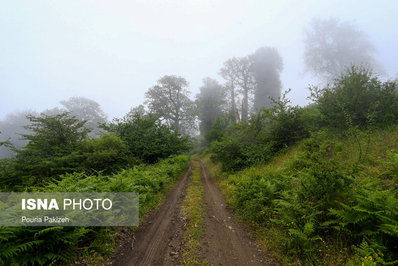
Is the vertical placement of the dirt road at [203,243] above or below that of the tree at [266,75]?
below

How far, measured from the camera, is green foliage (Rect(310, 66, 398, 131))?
755 cm

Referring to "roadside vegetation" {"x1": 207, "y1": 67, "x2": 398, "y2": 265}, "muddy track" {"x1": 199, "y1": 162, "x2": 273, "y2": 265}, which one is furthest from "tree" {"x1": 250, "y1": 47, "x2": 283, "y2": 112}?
"muddy track" {"x1": 199, "y1": 162, "x2": 273, "y2": 265}

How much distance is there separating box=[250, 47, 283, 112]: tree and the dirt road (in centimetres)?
2872

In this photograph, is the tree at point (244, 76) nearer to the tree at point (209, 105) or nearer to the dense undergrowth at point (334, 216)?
the tree at point (209, 105)

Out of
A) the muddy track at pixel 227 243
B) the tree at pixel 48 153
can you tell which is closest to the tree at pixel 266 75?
the muddy track at pixel 227 243

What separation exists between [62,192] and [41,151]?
26.0 feet

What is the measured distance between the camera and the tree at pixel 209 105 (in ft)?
115

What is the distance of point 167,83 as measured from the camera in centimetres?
3127

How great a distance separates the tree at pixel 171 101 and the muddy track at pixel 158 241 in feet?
82.7

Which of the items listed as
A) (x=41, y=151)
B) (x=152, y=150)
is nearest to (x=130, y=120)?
(x=152, y=150)

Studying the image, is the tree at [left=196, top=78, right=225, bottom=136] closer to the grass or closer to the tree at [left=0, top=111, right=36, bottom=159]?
the grass

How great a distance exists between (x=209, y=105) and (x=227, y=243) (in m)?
32.5

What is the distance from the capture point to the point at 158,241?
4086 mm

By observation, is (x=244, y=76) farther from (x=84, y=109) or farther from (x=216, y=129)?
(x=84, y=109)
